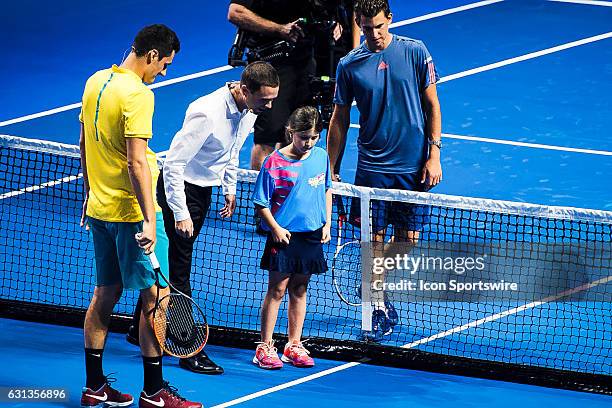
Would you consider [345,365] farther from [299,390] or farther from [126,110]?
[126,110]

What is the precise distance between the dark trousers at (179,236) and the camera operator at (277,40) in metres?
2.42

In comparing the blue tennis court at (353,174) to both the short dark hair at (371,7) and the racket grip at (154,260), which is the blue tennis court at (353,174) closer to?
the racket grip at (154,260)

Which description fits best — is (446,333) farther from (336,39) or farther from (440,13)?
(440,13)

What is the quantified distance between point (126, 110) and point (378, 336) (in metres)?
2.89

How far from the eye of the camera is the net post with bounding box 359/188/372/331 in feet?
30.9

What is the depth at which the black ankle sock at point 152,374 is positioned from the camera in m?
8.04

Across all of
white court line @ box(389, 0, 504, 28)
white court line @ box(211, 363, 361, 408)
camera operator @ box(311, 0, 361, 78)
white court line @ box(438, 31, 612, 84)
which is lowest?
white court line @ box(211, 363, 361, 408)

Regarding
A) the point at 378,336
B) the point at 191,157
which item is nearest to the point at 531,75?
the point at 378,336

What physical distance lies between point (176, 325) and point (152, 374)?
324mm

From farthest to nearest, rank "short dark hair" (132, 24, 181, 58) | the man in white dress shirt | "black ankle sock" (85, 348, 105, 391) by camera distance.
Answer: the man in white dress shirt < "black ankle sock" (85, 348, 105, 391) < "short dark hair" (132, 24, 181, 58)

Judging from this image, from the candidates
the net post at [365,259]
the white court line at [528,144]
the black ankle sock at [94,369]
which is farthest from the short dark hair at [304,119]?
the white court line at [528,144]

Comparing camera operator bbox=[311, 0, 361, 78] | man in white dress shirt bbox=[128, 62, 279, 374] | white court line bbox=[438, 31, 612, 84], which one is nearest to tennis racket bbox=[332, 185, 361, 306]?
man in white dress shirt bbox=[128, 62, 279, 374]

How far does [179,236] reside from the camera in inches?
353

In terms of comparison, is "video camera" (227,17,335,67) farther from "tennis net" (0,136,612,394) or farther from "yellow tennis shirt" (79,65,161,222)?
"yellow tennis shirt" (79,65,161,222)
